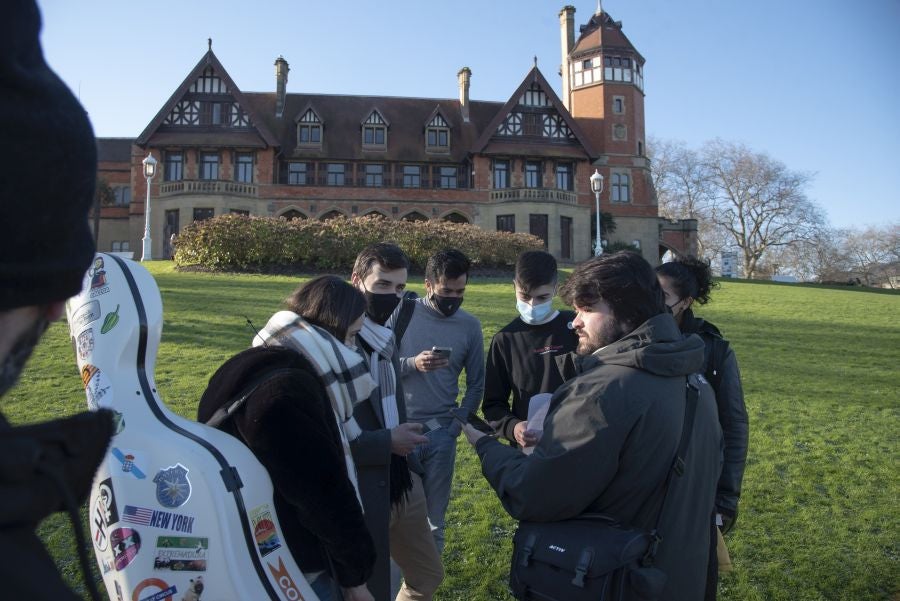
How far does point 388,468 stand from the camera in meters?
3.13

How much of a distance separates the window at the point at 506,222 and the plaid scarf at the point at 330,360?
3708cm

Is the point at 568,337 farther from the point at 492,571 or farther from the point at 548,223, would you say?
the point at 548,223

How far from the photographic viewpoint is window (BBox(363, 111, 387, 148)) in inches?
1572

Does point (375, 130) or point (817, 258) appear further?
point (817, 258)

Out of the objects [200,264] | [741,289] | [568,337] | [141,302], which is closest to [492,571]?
[568,337]

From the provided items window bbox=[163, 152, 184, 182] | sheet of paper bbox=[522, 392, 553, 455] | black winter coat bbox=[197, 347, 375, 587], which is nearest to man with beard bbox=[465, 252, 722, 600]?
black winter coat bbox=[197, 347, 375, 587]

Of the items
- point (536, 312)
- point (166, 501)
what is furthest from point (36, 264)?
point (536, 312)

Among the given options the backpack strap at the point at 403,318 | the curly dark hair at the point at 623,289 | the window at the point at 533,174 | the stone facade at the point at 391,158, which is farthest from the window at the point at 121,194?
the curly dark hair at the point at 623,289

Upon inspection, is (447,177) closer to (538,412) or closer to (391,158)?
(391,158)

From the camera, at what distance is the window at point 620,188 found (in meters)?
44.7

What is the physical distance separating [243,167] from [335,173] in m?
5.17

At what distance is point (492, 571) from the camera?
4.57 m

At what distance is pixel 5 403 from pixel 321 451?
677 cm

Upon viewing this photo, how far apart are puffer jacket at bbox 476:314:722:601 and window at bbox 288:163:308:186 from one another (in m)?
38.5
